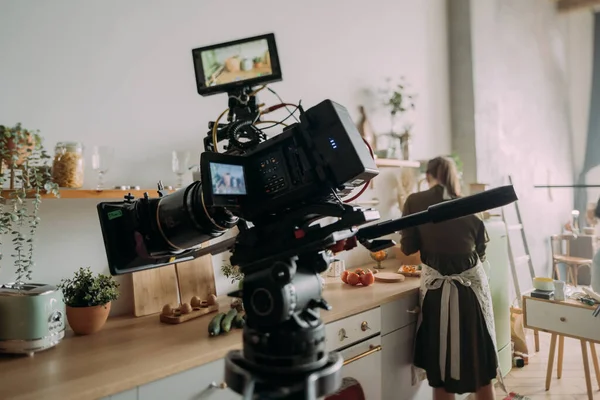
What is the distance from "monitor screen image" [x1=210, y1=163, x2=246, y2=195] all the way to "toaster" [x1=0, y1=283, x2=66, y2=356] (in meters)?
0.99

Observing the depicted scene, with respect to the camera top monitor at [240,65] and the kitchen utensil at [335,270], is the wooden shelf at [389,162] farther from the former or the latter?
the camera top monitor at [240,65]

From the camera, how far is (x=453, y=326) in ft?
7.34

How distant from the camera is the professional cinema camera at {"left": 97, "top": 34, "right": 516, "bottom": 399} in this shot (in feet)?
2.16

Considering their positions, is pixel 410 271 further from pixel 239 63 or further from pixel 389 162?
pixel 239 63

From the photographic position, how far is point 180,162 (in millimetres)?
2008

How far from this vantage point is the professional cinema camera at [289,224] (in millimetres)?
659

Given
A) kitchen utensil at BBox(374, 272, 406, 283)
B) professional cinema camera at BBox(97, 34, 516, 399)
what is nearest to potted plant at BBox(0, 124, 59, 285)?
professional cinema camera at BBox(97, 34, 516, 399)

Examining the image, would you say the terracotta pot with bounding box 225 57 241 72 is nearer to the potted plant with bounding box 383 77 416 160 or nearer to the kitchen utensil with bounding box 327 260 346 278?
the kitchen utensil with bounding box 327 260 346 278

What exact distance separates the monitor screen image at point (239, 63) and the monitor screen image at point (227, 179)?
38 centimetres

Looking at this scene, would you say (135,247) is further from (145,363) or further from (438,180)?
(438,180)

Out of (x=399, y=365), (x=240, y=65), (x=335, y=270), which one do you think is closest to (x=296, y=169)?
(x=240, y=65)

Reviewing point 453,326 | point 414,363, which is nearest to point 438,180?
point 453,326

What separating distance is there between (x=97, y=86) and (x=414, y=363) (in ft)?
6.70

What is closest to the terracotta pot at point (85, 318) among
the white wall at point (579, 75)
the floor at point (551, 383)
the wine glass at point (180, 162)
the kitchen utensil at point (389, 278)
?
the wine glass at point (180, 162)
